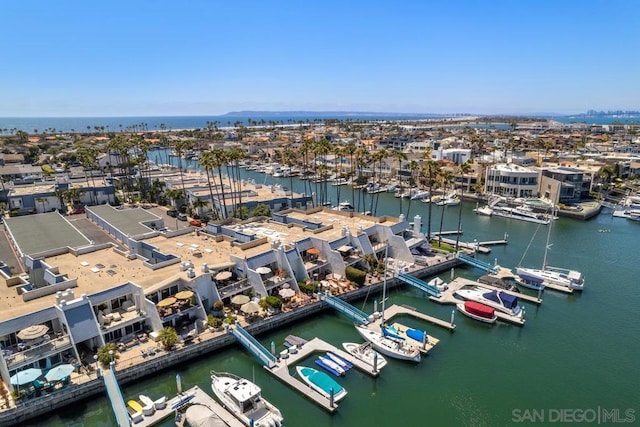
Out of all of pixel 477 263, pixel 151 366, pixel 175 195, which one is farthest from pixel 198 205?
pixel 477 263

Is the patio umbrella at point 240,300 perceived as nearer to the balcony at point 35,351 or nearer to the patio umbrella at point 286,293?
the patio umbrella at point 286,293

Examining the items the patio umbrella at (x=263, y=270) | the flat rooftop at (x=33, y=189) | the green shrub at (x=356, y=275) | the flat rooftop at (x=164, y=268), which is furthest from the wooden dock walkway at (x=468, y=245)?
the flat rooftop at (x=33, y=189)

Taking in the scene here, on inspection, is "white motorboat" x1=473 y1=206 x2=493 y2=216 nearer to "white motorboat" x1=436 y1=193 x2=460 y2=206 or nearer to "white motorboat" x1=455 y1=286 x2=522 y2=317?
"white motorboat" x1=436 y1=193 x2=460 y2=206

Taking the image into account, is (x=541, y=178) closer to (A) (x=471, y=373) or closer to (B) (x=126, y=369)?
(A) (x=471, y=373)

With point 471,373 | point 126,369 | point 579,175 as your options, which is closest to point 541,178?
point 579,175

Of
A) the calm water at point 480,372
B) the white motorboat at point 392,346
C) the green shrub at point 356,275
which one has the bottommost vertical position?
the calm water at point 480,372

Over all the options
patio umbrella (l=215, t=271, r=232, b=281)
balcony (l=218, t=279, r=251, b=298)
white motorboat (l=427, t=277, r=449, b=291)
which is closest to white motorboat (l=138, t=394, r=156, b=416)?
balcony (l=218, t=279, r=251, b=298)
